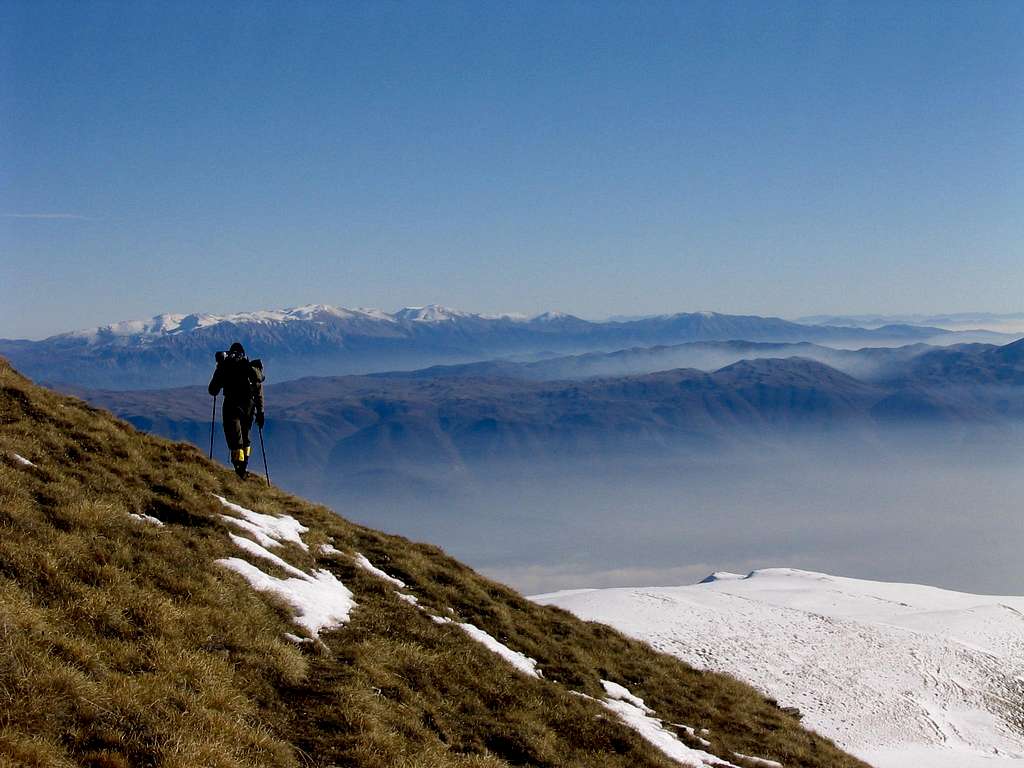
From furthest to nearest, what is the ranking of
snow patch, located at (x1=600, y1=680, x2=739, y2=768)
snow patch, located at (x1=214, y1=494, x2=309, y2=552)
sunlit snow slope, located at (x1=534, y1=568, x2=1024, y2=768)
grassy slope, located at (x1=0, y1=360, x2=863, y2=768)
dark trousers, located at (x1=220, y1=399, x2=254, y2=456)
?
sunlit snow slope, located at (x1=534, y1=568, x2=1024, y2=768), dark trousers, located at (x1=220, y1=399, x2=254, y2=456), snow patch, located at (x1=214, y1=494, x2=309, y2=552), snow patch, located at (x1=600, y1=680, x2=739, y2=768), grassy slope, located at (x1=0, y1=360, x2=863, y2=768)

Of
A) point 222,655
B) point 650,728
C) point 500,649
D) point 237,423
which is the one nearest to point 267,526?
point 237,423

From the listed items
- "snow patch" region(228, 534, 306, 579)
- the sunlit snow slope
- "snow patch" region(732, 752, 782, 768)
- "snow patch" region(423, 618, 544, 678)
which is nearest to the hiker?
"snow patch" region(228, 534, 306, 579)

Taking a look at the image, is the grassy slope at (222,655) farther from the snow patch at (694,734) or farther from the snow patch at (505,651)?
the snow patch at (505,651)

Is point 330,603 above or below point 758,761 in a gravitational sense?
above

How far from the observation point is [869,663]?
148 feet

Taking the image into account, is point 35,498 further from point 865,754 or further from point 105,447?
point 865,754

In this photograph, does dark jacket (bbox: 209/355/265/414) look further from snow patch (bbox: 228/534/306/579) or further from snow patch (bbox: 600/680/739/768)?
snow patch (bbox: 600/680/739/768)

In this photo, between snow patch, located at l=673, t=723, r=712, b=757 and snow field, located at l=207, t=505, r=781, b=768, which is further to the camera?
snow patch, located at l=673, t=723, r=712, b=757

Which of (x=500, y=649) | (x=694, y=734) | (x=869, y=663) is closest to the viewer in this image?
(x=500, y=649)

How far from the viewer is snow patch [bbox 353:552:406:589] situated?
19.9 m

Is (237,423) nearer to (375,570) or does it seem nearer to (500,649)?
(375,570)

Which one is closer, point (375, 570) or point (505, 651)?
point (505, 651)

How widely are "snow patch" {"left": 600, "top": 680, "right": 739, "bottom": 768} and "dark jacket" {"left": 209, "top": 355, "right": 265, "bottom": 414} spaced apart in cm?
1352

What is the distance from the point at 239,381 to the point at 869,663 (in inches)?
1609
